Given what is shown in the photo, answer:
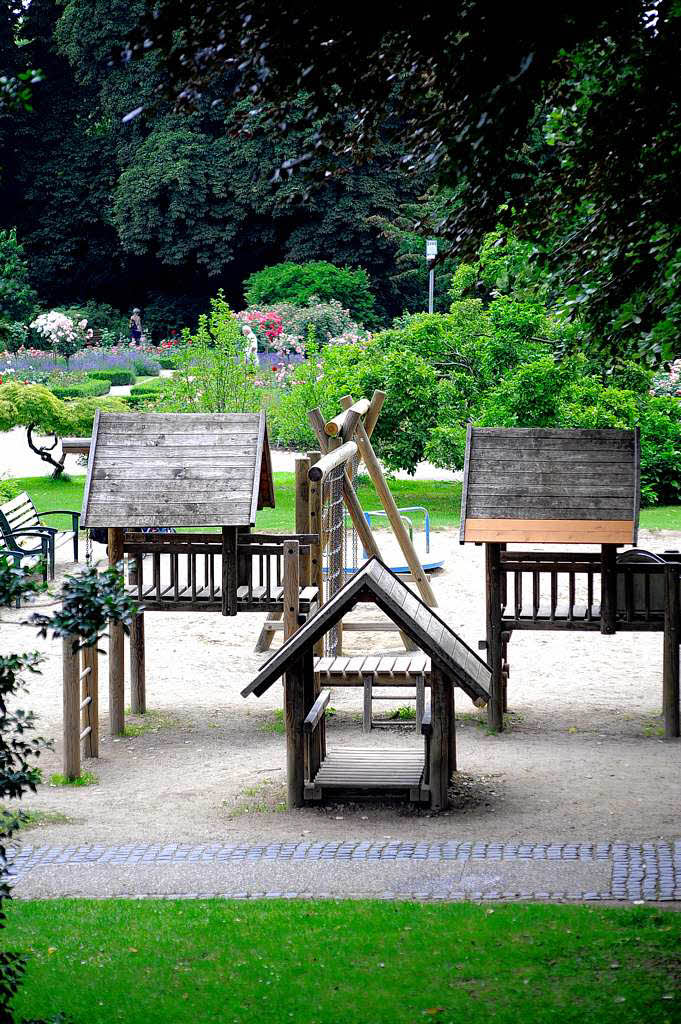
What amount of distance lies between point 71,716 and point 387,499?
5503 mm

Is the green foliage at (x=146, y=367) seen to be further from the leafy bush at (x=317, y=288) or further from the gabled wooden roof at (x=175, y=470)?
the gabled wooden roof at (x=175, y=470)

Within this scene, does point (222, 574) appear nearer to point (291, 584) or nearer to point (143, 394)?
point (291, 584)

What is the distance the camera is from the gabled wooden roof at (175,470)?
470 inches

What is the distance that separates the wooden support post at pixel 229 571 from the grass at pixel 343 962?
4839 mm

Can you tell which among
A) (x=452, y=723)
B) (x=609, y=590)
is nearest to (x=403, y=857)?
(x=452, y=723)

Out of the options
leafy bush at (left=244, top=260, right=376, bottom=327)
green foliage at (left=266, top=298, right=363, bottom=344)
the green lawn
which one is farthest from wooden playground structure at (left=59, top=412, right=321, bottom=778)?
leafy bush at (left=244, top=260, right=376, bottom=327)

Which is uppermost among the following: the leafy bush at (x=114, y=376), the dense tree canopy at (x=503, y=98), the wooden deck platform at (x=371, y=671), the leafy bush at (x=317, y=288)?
the leafy bush at (x=317, y=288)

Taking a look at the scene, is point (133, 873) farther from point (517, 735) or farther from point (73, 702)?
point (517, 735)

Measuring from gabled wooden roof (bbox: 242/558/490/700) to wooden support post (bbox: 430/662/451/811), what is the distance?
0.26 meters

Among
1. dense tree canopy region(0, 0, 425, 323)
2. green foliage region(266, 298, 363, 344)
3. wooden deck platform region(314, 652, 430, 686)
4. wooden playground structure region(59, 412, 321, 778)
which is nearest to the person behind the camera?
wooden deck platform region(314, 652, 430, 686)

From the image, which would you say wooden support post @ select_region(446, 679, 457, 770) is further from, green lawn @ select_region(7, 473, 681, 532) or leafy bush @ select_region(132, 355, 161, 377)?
leafy bush @ select_region(132, 355, 161, 377)

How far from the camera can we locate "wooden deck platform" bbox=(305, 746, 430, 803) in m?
9.78

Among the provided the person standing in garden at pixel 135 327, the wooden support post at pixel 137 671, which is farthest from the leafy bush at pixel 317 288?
the wooden support post at pixel 137 671

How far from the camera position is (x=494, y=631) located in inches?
478
